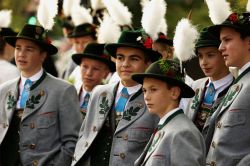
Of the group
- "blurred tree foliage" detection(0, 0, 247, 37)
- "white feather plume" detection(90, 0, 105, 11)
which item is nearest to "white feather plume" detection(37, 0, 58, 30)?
"white feather plume" detection(90, 0, 105, 11)

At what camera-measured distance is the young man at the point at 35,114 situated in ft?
31.7

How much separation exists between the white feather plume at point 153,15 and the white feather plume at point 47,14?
4.15 feet

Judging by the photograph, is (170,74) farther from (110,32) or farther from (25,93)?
(110,32)

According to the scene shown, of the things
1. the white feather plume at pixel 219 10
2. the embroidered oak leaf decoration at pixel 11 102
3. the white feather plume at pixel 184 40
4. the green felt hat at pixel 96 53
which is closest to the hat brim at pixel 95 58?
the green felt hat at pixel 96 53

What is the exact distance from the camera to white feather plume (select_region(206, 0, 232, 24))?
8.70m

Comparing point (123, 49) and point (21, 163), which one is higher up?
point (123, 49)

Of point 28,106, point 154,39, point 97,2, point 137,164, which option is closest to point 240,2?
point 154,39

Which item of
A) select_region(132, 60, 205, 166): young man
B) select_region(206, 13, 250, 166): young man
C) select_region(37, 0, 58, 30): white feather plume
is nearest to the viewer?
select_region(132, 60, 205, 166): young man

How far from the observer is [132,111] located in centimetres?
924

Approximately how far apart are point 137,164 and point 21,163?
1740 millimetres

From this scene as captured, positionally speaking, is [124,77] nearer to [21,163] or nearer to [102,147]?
[102,147]

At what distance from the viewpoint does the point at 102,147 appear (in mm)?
9453

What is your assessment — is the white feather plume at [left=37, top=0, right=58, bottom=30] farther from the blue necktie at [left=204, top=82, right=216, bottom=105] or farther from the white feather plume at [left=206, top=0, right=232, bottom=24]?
the white feather plume at [left=206, top=0, right=232, bottom=24]

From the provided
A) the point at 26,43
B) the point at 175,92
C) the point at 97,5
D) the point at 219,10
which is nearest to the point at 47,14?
the point at 26,43
